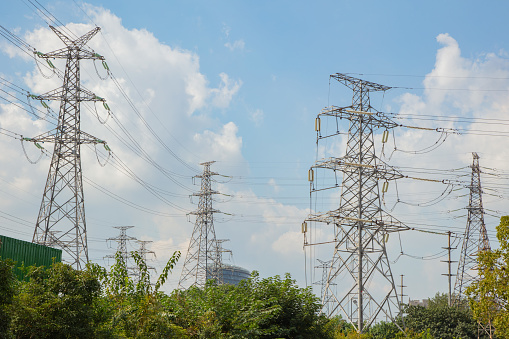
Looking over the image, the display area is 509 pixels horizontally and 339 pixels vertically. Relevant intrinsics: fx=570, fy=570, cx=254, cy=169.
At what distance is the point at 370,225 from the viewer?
38.2m

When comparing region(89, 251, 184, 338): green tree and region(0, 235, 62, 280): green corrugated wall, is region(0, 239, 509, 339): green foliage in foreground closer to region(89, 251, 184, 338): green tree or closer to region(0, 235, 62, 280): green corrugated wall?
region(89, 251, 184, 338): green tree

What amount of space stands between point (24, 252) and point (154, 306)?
13.5 m

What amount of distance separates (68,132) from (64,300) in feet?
77.4

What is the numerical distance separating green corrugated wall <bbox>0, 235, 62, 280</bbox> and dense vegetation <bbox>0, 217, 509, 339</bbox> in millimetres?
8256

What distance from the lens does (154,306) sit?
17.2 m

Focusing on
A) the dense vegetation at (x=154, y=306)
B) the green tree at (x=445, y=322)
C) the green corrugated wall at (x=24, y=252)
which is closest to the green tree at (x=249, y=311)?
the dense vegetation at (x=154, y=306)

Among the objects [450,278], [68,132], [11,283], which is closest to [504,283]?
[11,283]

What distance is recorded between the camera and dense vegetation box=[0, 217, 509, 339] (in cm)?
1489

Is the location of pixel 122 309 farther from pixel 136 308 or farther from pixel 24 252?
pixel 24 252

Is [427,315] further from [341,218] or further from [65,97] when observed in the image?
[65,97]

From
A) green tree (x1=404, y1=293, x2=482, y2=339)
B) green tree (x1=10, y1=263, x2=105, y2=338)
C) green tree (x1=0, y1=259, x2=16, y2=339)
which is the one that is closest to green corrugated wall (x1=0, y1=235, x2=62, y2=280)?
green tree (x1=10, y1=263, x2=105, y2=338)

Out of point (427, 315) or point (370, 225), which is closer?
point (370, 225)

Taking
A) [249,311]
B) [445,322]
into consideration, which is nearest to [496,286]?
[249,311]

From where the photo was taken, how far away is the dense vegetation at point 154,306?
48.9ft
